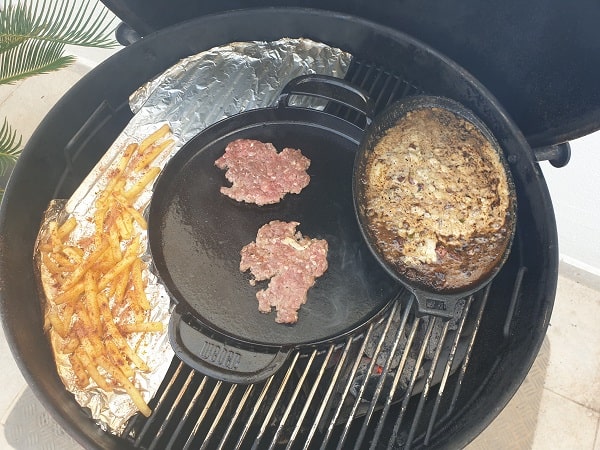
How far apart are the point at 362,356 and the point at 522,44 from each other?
1.40 meters

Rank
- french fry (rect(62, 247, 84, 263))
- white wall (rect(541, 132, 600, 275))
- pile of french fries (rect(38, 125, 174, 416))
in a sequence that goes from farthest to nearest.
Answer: white wall (rect(541, 132, 600, 275)), french fry (rect(62, 247, 84, 263)), pile of french fries (rect(38, 125, 174, 416))

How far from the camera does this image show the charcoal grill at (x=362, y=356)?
5.66ft

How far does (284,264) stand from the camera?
6.43 ft

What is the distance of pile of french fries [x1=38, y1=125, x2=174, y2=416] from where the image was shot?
1826 mm

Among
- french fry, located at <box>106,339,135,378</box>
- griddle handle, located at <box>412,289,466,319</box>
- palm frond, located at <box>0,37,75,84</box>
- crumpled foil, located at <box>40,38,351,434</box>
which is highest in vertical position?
palm frond, located at <box>0,37,75,84</box>

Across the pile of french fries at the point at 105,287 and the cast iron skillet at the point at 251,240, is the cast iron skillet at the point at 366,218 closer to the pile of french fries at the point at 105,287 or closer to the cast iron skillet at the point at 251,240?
the cast iron skillet at the point at 251,240

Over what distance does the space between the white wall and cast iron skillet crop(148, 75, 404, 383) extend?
1152 mm

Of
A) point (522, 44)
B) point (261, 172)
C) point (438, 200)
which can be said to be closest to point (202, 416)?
point (261, 172)

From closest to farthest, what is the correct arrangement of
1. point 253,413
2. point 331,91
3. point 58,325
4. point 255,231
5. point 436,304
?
point 436,304
point 253,413
point 58,325
point 255,231
point 331,91

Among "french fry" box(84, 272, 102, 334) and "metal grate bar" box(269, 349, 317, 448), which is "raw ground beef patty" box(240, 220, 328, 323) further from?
"french fry" box(84, 272, 102, 334)

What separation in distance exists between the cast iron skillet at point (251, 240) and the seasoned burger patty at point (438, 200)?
0.53 feet

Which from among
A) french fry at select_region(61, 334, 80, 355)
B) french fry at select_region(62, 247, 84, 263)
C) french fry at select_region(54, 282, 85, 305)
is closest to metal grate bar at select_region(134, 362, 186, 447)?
french fry at select_region(61, 334, 80, 355)

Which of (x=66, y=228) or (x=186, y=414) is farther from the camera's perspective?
(x=66, y=228)

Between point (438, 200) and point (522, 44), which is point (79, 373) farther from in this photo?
point (522, 44)
